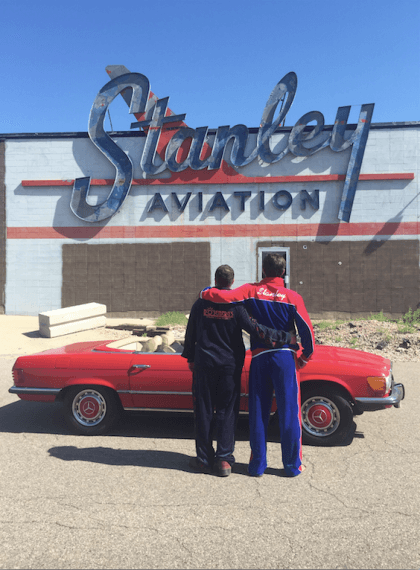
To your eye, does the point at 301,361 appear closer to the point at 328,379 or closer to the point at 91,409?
the point at 328,379

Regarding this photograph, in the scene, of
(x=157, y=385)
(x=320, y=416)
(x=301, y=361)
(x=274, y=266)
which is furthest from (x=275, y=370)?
(x=157, y=385)

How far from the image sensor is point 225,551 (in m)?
2.85

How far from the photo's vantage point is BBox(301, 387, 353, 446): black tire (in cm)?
473

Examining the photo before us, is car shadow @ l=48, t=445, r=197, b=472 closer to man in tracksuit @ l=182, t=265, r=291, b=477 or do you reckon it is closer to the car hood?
man in tracksuit @ l=182, t=265, r=291, b=477

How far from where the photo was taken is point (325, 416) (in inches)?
188

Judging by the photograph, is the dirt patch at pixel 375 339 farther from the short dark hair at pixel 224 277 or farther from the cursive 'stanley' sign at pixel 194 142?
the short dark hair at pixel 224 277

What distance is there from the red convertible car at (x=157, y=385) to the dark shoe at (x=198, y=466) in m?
0.80

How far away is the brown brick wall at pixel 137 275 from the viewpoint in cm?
1773

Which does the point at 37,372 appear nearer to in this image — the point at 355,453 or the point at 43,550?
the point at 43,550

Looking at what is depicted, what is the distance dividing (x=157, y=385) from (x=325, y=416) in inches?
72.8

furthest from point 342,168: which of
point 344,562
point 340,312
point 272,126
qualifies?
point 344,562

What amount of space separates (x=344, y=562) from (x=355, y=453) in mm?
1996

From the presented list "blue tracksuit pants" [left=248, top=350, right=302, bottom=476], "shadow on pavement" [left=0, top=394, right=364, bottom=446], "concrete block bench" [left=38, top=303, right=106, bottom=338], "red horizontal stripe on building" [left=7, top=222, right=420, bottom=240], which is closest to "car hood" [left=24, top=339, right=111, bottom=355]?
"shadow on pavement" [left=0, top=394, right=364, bottom=446]

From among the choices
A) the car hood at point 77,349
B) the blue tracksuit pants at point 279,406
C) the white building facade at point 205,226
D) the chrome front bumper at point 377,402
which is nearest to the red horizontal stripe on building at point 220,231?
the white building facade at point 205,226
